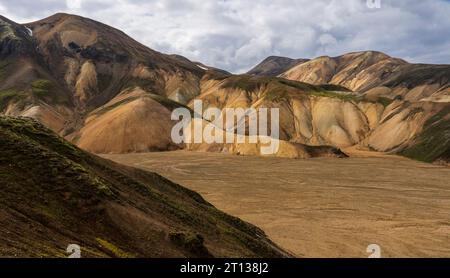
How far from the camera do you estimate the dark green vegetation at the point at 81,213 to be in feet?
55.0

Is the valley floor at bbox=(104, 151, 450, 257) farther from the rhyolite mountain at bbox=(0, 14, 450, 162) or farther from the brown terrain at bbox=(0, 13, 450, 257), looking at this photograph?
the rhyolite mountain at bbox=(0, 14, 450, 162)

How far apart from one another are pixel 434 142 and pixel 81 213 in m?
89.5

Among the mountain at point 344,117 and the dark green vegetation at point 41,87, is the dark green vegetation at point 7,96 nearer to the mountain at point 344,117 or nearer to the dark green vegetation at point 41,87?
the dark green vegetation at point 41,87

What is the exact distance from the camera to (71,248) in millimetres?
15820

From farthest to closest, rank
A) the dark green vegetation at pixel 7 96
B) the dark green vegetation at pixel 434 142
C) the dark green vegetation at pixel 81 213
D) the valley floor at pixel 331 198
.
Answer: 1. the dark green vegetation at pixel 7 96
2. the dark green vegetation at pixel 434 142
3. the valley floor at pixel 331 198
4. the dark green vegetation at pixel 81 213

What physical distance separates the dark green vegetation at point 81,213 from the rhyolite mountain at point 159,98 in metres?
73.1

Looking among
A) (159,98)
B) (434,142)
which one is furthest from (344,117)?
(159,98)

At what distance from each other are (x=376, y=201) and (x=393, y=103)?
82.4 meters

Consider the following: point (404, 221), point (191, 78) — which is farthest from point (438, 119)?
point (191, 78)

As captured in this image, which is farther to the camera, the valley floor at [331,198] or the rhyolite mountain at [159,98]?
the rhyolite mountain at [159,98]

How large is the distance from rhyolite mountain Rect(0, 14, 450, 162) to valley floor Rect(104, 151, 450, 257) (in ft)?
43.4

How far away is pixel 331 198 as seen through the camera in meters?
53.7

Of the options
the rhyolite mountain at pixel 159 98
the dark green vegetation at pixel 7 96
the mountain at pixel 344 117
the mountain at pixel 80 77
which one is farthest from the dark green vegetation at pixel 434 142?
the dark green vegetation at pixel 7 96

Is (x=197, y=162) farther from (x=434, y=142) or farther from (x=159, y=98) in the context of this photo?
(x=159, y=98)
